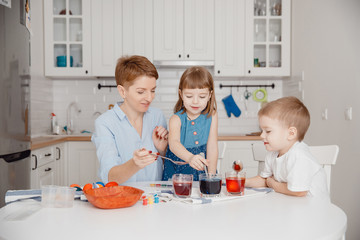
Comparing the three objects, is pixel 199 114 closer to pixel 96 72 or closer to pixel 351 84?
pixel 351 84

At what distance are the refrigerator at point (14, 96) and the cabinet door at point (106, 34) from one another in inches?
62.7

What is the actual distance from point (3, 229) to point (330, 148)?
4.68 feet

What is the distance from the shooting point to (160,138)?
1945 mm

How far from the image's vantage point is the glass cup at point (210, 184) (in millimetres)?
1311

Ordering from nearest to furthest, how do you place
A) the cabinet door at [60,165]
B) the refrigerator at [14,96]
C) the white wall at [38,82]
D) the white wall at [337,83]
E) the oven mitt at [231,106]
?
the refrigerator at [14,96] < the white wall at [337,83] < the cabinet door at [60,165] < the white wall at [38,82] < the oven mitt at [231,106]

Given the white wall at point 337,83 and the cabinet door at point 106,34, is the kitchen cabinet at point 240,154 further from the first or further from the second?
the cabinet door at point 106,34

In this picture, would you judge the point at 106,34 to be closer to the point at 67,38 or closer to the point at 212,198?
the point at 67,38

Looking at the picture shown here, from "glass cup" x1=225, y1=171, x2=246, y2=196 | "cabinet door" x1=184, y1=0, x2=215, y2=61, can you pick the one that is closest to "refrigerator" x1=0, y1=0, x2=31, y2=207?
"glass cup" x1=225, y1=171, x2=246, y2=196

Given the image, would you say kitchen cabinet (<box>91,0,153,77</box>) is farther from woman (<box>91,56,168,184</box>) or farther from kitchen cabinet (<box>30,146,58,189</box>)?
woman (<box>91,56,168,184</box>)

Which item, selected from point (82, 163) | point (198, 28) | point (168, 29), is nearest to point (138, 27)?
point (168, 29)

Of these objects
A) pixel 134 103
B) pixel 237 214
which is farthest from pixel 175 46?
pixel 237 214

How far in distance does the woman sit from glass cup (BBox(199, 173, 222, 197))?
0.35 meters

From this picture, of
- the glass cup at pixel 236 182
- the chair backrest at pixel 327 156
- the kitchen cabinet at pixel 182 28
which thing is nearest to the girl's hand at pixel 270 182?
the glass cup at pixel 236 182

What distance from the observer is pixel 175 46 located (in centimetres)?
402
